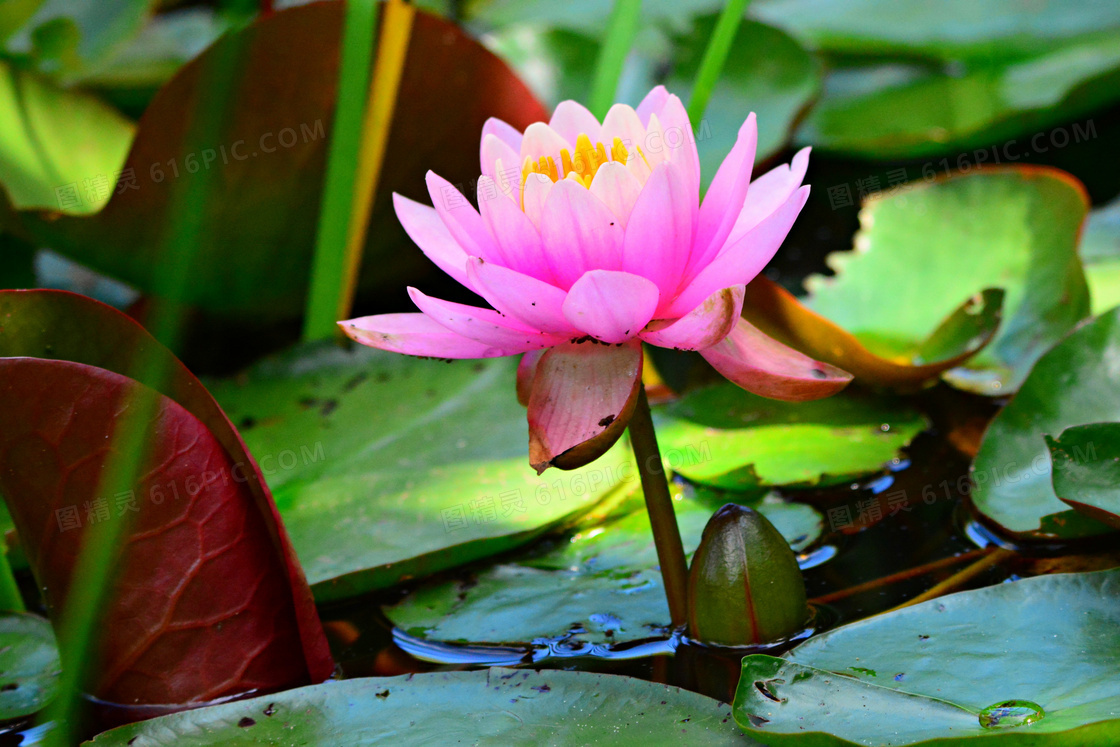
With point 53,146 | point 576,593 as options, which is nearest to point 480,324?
point 576,593

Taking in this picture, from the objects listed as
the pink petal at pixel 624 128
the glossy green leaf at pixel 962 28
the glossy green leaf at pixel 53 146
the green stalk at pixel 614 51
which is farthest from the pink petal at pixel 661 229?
the glossy green leaf at pixel 962 28

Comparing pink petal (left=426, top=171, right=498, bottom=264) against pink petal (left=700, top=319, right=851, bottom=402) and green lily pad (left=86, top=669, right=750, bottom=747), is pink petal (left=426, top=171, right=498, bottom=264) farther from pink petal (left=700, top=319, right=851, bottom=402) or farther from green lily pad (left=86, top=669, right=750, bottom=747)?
green lily pad (left=86, top=669, right=750, bottom=747)

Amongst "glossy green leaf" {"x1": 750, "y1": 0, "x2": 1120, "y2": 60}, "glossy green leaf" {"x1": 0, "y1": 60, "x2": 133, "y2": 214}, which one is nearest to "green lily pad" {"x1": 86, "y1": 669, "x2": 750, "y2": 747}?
"glossy green leaf" {"x1": 0, "y1": 60, "x2": 133, "y2": 214}

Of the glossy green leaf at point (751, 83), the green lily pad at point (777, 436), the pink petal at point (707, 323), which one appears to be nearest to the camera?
the pink petal at point (707, 323)

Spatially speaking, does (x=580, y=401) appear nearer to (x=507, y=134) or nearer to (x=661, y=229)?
(x=661, y=229)

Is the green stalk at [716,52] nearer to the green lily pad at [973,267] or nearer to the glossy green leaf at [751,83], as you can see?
the green lily pad at [973,267]

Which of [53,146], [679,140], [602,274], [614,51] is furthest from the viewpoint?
[53,146]
